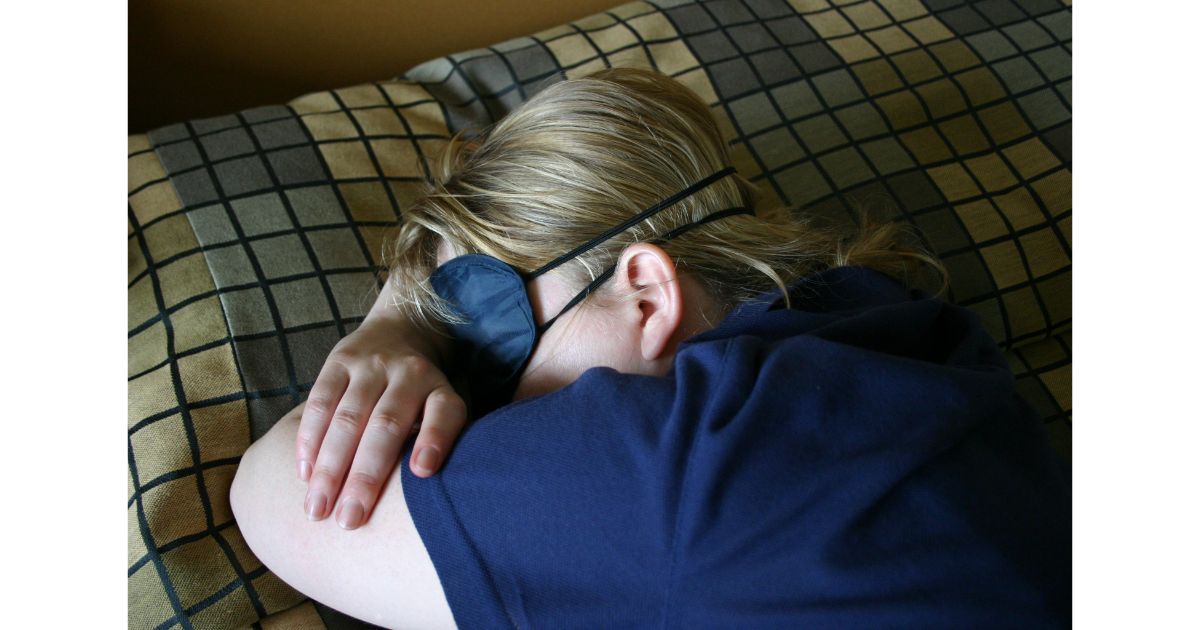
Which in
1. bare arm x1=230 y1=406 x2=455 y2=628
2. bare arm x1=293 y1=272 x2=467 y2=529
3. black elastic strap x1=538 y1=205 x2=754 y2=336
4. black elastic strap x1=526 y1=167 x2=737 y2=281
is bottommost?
bare arm x1=230 y1=406 x2=455 y2=628

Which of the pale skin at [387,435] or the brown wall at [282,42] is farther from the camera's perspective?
the brown wall at [282,42]

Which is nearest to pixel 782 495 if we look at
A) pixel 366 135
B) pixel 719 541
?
pixel 719 541

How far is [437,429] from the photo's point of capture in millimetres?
841

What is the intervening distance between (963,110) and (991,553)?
978 millimetres

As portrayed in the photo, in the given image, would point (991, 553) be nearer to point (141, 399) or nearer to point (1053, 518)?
point (1053, 518)

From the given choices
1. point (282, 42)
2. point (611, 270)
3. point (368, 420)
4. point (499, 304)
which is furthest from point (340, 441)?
point (282, 42)

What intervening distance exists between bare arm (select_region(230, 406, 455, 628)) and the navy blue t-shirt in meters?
0.03

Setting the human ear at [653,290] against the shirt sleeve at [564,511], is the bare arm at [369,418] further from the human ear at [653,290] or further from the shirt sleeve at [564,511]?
the human ear at [653,290]

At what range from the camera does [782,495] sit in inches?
27.5

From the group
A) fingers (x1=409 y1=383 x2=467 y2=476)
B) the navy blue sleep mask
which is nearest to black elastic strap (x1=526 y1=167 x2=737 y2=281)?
the navy blue sleep mask

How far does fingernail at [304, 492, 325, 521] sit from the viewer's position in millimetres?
830

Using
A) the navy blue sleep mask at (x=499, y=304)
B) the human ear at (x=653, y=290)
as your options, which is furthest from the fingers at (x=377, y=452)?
the human ear at (x=653, y=290)

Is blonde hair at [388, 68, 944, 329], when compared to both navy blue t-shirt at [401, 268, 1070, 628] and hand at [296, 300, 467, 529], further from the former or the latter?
navy blue t-shirt at [401, 268, 1070, 628]

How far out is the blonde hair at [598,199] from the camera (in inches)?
36.9
